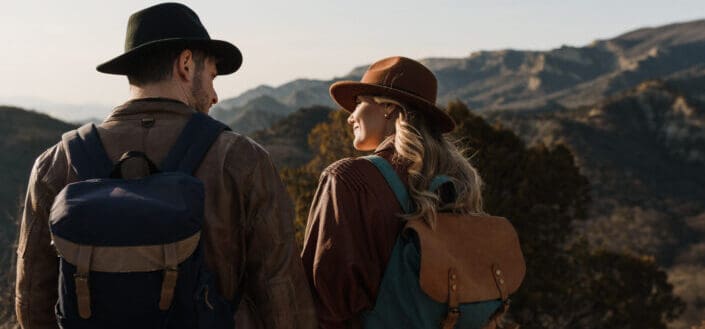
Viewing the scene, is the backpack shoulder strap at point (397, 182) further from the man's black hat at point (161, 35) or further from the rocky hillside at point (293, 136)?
the rocky hillside at point (293, 136)

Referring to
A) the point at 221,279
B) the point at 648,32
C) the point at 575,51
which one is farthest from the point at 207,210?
the point at 648,32

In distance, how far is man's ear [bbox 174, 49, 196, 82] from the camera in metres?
1.76

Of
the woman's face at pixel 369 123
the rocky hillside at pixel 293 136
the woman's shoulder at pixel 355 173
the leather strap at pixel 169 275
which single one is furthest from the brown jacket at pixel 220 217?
the rocky hillside at pixel 293 136

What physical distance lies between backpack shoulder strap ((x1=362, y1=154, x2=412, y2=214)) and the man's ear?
0.70 metres

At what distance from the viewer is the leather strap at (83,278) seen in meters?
1.45

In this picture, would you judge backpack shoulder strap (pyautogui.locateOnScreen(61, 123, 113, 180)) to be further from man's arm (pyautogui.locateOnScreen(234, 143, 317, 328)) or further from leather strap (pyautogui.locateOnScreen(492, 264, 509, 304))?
leather strap (pyautogui.locateOnScreen(492, 264, 509, 304))

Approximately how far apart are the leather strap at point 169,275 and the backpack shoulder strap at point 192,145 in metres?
0.25

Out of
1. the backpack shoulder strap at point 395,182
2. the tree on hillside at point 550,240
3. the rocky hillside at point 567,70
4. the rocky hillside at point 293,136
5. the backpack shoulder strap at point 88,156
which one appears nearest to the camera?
the backpack shoulder strap at point 88,156

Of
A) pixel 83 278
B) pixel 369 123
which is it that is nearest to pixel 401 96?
pixel 369 123

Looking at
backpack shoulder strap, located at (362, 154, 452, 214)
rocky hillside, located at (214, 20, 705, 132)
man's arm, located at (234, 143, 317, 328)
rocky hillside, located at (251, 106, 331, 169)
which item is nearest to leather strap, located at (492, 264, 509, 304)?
backpack shoulder strap, located at (362, 154, 452, 214)

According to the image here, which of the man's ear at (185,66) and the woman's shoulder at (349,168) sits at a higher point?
the man's ear at (185,66)

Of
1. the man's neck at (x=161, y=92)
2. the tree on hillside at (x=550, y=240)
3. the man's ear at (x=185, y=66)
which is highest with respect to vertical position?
the man's ear at (x=185, y=66)

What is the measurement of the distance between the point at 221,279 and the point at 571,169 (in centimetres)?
1194

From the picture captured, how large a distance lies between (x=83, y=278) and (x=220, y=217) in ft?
1.32
